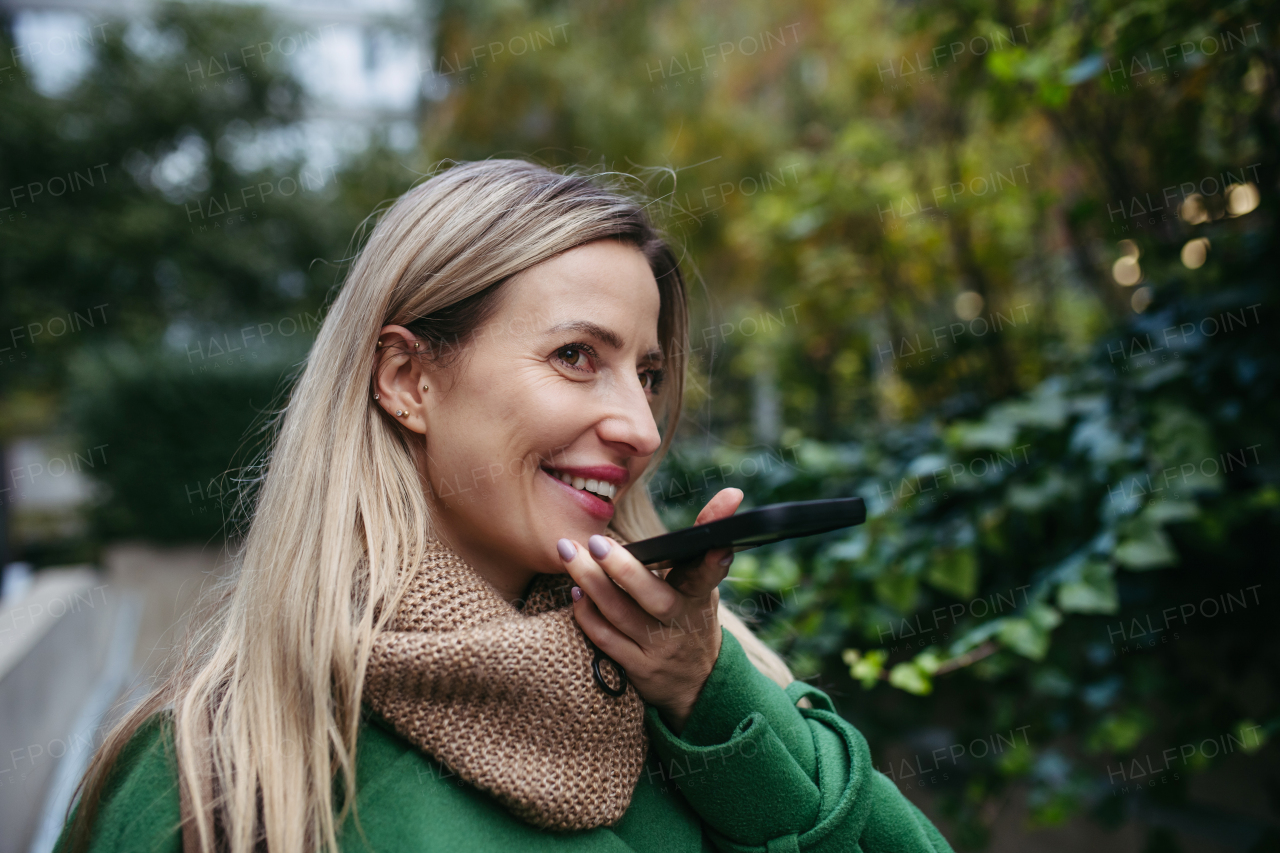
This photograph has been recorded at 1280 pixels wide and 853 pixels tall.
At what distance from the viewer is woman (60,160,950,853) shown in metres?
1.09

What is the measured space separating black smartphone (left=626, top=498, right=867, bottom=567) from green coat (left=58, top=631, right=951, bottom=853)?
27 cm

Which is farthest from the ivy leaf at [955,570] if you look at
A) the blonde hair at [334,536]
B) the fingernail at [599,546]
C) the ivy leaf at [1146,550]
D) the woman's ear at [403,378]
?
the woman's ear at [403,378]

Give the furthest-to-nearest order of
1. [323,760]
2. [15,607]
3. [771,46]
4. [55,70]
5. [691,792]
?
1. [55,70]
2. [771,46]
3. [15,607]
4. [691,792]
5. [323,760]

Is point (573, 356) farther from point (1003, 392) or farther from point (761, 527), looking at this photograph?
point (1003, 392)

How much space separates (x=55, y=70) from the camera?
10305 millimetres

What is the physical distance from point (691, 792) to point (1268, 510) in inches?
75.0

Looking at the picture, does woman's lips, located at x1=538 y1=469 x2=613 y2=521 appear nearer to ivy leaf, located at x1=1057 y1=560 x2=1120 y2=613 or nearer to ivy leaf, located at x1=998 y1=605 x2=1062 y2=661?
ivy leaf, located at x1=998 y1=605 x2=1062 y2=661

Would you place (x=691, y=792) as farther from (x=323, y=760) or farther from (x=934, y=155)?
(x=934, y=155)

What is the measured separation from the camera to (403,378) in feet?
4.47

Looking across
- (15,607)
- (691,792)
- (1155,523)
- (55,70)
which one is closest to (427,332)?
(691,792)

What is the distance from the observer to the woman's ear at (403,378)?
1339 mm

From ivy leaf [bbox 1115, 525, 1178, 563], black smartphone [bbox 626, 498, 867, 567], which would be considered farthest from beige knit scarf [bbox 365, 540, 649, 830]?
ivy leaf [bbox 1115, 525, 1178, 563]

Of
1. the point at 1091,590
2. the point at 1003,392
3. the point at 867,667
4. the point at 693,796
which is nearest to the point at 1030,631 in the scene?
the point at 1091,590

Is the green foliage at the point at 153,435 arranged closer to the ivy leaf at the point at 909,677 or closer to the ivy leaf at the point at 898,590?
the ivy leaf at the point at 898,590
